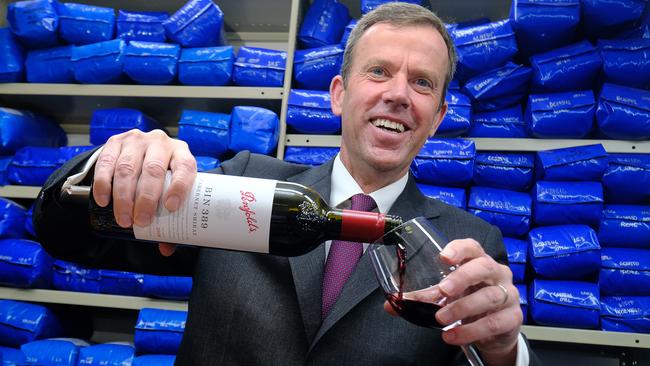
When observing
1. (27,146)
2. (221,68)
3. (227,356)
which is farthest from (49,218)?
(27,146)

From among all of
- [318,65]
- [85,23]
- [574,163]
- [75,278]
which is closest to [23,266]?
[75,278]

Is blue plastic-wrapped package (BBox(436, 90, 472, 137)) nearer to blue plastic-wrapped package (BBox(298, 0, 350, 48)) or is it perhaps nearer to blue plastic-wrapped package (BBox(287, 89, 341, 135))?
blue plastic-wrapped package (BBox(287, 89, 341, 135))

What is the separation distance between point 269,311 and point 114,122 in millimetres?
1535

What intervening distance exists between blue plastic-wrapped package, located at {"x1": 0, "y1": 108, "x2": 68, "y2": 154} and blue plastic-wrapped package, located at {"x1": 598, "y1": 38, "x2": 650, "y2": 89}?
8.00 ft

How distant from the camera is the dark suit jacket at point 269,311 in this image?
0.82 m

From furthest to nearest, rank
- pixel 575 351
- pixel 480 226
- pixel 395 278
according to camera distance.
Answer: pixel 575 351 < pixel 480 226 < pixel 395 278

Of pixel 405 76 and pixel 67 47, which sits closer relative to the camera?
pixel 405 76

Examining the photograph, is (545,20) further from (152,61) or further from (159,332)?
(159,332)

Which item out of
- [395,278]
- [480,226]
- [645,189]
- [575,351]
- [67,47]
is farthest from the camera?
[67,47]

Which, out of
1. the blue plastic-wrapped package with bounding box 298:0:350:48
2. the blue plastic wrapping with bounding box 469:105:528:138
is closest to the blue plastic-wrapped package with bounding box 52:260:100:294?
the blue plastic-wrapped package with bounding box 298:0:350:48

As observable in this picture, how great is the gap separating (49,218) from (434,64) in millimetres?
815

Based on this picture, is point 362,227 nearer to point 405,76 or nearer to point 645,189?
point 405,76

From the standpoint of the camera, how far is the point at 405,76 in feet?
3.48

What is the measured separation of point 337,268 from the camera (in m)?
0.89
